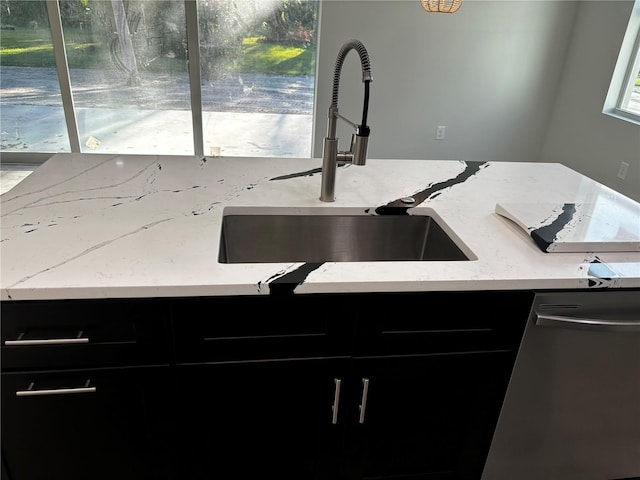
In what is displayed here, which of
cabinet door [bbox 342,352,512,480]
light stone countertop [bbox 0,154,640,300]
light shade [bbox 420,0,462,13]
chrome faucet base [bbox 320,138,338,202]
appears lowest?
cabinet door [bbox 342,352,512,480]

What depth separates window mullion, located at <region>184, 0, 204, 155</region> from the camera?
387 centimetres

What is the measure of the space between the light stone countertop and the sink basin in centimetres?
3

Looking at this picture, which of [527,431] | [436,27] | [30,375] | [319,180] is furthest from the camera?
[436,27]

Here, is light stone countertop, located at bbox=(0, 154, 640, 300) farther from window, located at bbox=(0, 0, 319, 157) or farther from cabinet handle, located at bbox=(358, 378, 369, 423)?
window, located at bbox=(0, 0, 319, 157)

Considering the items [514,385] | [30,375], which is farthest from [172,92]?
[514,385]

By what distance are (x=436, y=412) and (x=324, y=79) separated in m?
3.35

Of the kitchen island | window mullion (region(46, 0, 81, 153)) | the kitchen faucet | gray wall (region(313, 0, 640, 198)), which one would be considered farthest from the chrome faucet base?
window mullion (region(46, 0, 81, 153))

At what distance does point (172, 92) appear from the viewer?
415 cm

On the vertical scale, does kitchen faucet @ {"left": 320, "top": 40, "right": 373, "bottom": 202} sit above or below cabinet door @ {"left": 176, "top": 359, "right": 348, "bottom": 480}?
above

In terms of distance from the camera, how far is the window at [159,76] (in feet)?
12.9

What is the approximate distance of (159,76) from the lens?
4102 millimetres

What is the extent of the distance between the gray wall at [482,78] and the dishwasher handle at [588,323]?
2.94 m

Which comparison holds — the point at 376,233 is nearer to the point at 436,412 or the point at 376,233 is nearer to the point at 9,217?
the point at 436,412

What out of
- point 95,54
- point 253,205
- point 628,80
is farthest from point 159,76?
point 628,80
